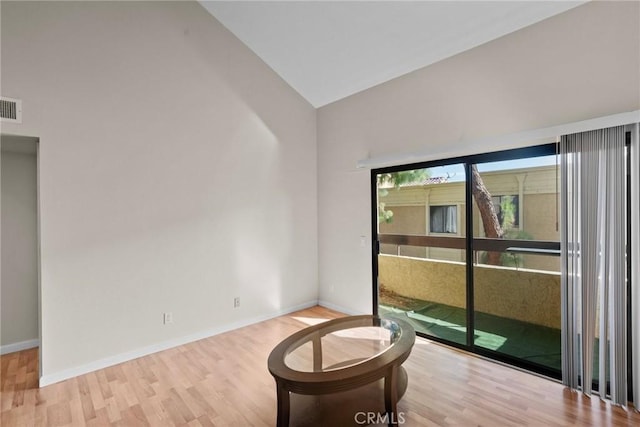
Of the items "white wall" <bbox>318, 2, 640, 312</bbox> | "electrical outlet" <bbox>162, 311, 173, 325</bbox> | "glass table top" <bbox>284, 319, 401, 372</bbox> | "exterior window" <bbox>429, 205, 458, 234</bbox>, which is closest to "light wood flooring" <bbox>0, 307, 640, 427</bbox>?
"electrical outlet" <bbox>162, 311, 173, 325</bbox>

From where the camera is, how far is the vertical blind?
216 cm

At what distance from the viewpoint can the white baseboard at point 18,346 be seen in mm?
3078

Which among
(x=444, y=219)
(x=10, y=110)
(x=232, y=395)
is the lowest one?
(x=232, y=395)

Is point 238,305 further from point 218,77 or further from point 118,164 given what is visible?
point 218,77

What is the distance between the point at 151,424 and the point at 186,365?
80cm

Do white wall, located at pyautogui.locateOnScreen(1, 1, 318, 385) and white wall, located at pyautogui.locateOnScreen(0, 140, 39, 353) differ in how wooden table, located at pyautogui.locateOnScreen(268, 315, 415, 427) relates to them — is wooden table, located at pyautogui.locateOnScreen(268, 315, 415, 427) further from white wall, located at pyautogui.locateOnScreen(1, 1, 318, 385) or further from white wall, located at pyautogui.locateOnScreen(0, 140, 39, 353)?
white wall, located at pyautogui.locateOnScreen(0, 140, 39, 353)

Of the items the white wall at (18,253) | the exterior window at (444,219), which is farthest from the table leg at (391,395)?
the white wall at (18,253)

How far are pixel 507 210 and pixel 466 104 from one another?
110 centimetres

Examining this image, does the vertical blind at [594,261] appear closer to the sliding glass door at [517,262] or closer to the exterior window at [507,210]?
the sliding glass door at [517,262]

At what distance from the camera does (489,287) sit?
2.97m

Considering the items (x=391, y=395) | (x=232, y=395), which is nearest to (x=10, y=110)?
(x=232, y=395)

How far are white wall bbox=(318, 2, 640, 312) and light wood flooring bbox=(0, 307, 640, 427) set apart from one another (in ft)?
5.33

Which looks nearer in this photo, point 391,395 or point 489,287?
point 391,395

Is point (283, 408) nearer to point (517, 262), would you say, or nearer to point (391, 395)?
point (391, 395)
